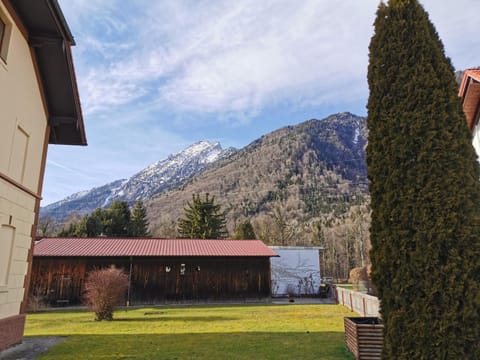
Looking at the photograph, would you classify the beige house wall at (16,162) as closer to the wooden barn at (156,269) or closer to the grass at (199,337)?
the grass at (199,337)

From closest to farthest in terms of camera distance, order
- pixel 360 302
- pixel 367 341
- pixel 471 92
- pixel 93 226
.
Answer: pixel 367 341 → pixel 471 92 → pixel 360 302 → pixel 93 226

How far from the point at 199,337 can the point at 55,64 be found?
8895 millimetres

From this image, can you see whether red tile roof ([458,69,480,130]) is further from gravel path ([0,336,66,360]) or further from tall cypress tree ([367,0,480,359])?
gravel path ([0,336,66,360])

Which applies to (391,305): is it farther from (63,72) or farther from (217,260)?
(217,260)

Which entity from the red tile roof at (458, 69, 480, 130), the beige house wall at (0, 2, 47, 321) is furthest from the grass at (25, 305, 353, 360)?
the red tile roof at (458, 69, 480, 130)

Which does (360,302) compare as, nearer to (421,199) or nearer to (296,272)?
(421,199)

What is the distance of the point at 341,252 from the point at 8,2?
2003 inches

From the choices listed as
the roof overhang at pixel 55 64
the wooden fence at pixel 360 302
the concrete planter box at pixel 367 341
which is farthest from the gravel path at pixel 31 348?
the wooden fence at pixel 360 302

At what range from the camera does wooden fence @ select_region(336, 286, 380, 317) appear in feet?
41.5

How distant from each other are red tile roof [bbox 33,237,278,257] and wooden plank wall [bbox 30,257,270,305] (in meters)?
0.42

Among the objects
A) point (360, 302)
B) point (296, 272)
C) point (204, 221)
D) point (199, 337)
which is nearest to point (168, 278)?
point (296, 272)

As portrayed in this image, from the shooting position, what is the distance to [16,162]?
28.8 feet

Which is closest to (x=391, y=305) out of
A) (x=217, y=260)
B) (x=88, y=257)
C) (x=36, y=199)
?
(x=36, y=199)

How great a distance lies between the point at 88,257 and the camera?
21953mm
